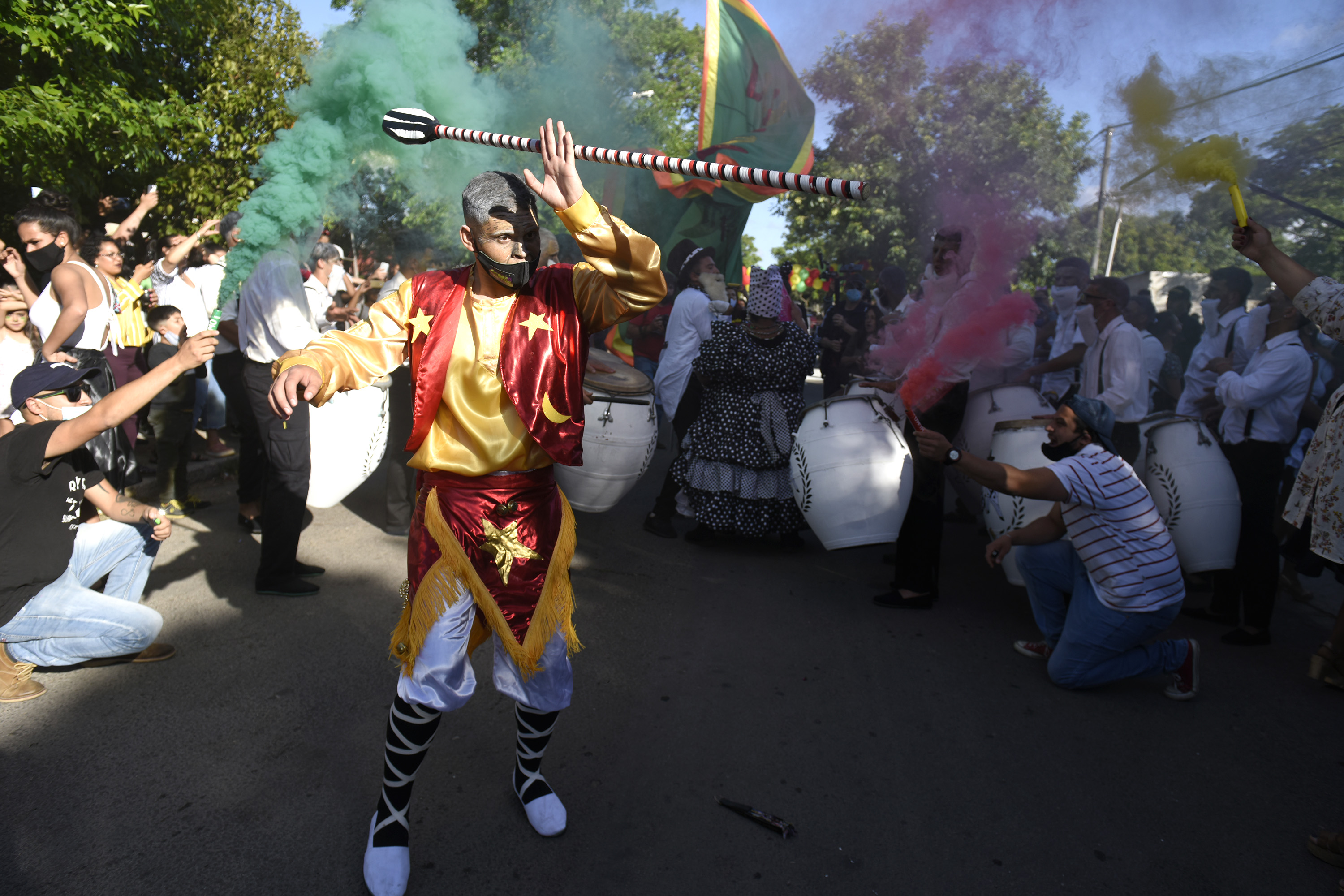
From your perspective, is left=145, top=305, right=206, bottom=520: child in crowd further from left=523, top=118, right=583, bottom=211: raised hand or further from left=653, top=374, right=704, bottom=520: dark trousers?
left=523, top=118, right=583, bottom=211: raised hand

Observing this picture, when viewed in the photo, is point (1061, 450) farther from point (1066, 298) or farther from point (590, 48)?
point (590, 48)

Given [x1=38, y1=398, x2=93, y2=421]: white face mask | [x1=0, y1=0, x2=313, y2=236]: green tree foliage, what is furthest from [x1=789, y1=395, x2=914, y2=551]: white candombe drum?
[x1=0, y1=0, x2=313, y2=236]: green tree foliage

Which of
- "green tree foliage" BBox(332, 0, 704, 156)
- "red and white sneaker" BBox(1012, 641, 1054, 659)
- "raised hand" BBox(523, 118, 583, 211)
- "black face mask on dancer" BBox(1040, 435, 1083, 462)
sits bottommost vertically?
"red and white sneaker" BBox(1012, 641, 1054, 659)

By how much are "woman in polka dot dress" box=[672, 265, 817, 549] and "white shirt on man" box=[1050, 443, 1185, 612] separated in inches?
78.5

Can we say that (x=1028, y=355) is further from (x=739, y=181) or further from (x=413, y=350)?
(x=413, y=350)

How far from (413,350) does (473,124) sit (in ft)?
6.86

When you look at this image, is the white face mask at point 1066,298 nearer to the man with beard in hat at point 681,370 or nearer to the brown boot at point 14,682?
Result: the man with beard in hat at point 681,370

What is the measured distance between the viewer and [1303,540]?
4695mm

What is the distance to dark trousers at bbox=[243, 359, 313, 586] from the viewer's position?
417cm

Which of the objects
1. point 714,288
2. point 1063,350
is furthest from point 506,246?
point 1063,350

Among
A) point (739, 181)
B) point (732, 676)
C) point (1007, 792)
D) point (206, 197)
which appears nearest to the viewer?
point (739, 181)

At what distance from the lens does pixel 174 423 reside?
20.1 feet

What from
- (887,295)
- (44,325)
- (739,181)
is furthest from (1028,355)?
(44,325)

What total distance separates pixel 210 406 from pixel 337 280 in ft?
9.00
